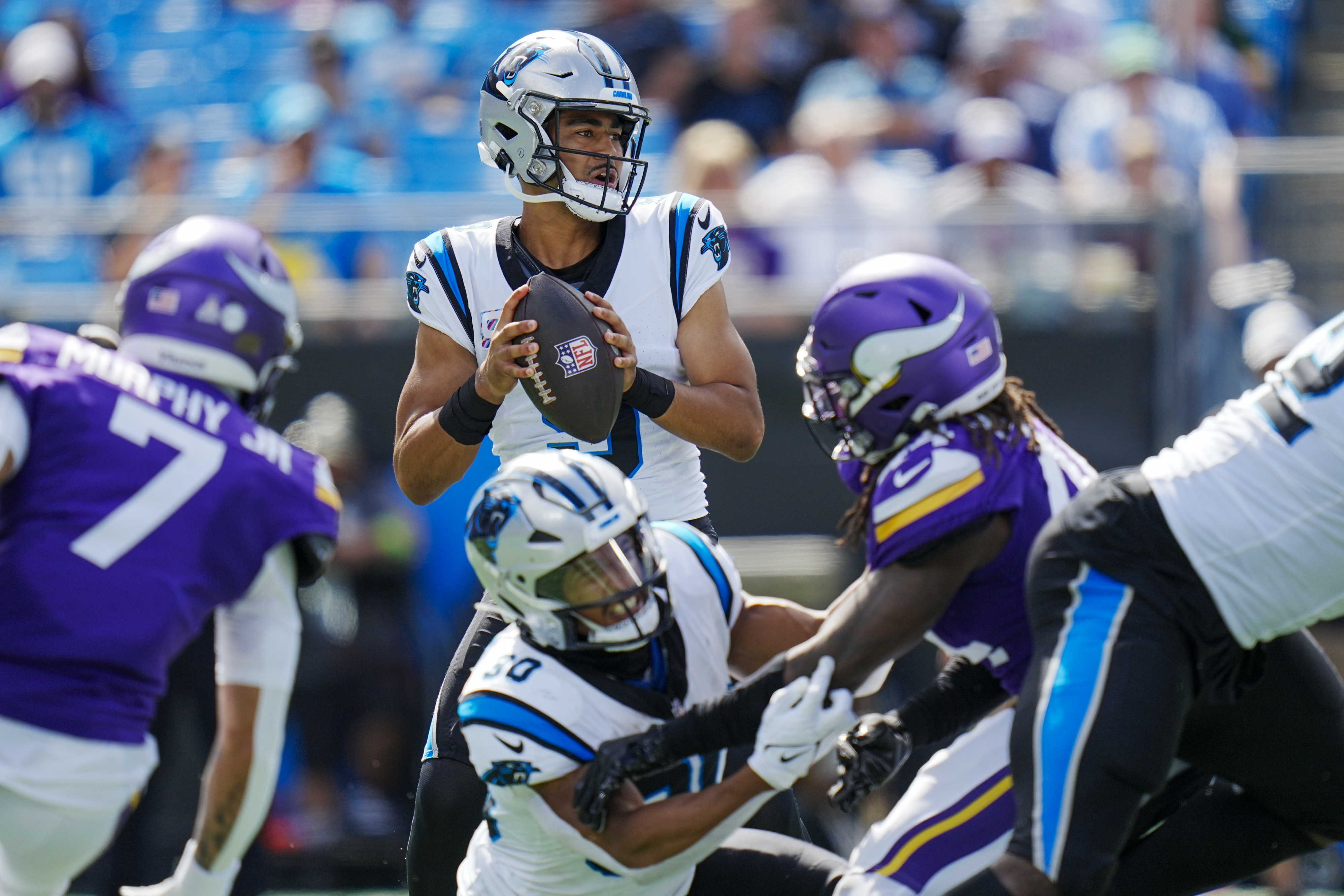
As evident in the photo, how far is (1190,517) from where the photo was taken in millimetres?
3117

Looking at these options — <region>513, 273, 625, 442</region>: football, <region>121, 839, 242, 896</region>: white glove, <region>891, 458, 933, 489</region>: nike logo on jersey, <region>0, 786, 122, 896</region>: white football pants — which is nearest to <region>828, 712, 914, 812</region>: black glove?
<region>891, 458, 933, 489</region>: nike logo on jersey

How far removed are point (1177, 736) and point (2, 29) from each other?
31.2 ft

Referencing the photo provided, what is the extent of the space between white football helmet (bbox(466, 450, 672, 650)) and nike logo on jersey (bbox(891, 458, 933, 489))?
0.49m

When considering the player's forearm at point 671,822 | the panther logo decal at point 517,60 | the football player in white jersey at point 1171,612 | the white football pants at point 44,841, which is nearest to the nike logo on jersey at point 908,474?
the football player in white jersey at point 1171,612

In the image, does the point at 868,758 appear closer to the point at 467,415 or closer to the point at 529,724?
the point at 529,724

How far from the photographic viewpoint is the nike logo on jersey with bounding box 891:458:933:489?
10.5ft

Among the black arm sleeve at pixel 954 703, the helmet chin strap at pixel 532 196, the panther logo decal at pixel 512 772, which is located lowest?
the black arm sleeve at pixel 954 703

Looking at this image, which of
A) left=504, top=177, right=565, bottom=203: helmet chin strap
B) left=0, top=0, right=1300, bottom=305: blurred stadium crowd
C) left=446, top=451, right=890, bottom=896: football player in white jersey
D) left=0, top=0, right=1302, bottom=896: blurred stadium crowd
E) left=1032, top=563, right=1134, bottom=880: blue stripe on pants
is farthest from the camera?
left=0, top=0, right=1300, bottom=305: blurred stadium crowd

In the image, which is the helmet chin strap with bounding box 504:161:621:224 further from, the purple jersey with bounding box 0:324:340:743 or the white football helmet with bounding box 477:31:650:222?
the purple jersey with bounding box 0:324:340:743

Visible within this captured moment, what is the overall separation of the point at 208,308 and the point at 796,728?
53.5 inches

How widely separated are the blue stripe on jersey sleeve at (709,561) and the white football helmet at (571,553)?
0.72ft

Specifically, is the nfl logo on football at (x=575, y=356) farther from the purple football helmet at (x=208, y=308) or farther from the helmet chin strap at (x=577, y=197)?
the purple football helmet at (x=208, y=308)

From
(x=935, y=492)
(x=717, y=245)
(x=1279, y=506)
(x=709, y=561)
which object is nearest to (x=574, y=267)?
(x=717, y=245)

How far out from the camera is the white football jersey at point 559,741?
10.4ft
